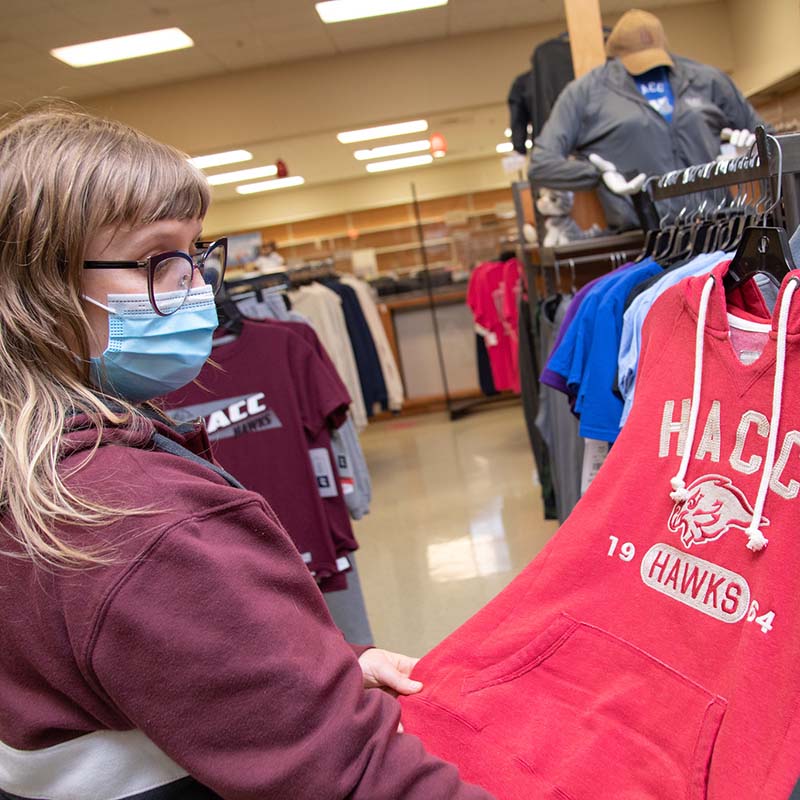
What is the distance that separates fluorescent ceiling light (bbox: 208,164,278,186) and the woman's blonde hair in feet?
34.3

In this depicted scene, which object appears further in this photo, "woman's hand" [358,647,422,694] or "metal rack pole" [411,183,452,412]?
"metal rack pole" [411,183,452,412]

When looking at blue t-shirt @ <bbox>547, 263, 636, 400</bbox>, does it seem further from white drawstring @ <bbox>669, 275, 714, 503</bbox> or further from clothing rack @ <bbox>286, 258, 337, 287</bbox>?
clothing rack @ <bbox>286, 258, 337, 287</bbox>

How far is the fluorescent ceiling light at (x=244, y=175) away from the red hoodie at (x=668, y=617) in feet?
34.2

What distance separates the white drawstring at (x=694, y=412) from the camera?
981 millimetres

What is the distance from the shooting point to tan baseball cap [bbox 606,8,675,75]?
2869 mm

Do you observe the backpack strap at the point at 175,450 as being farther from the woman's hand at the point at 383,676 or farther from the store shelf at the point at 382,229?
the store shelf at the point at 382,229

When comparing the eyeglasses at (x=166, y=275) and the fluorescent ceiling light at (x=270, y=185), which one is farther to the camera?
the fluorescent ceiling light at (x=270, y=185)

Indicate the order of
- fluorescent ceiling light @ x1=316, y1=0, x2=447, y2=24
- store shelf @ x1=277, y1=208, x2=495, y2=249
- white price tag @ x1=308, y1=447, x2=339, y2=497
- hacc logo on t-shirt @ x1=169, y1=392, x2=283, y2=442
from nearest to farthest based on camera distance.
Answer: hacc logo on t-shirt @ x1=169, y1=392, x2=283, y2=442 → white price tag @ x1=308, y1=447, x2=339, y2=497 → fluorescent ceiling light @ x1=316, y1=0, x2=447, y2=24 → store shelf @ x1=277, y1=208, x2=495, y2=249

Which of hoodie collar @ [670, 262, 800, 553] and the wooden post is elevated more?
the wooden post

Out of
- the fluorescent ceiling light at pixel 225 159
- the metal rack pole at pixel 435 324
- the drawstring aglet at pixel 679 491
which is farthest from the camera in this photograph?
the fluorescent ceiling light at pixel 225 159

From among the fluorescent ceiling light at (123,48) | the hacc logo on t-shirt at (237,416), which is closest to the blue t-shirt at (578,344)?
the hacc logo on t-shirt at (237,416)

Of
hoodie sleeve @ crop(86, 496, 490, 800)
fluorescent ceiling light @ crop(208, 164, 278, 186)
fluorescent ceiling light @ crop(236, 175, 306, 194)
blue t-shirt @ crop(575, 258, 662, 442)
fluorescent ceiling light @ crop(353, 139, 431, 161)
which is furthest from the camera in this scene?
fluorescent ceiling light @ crop(236, 175, 306, 194)

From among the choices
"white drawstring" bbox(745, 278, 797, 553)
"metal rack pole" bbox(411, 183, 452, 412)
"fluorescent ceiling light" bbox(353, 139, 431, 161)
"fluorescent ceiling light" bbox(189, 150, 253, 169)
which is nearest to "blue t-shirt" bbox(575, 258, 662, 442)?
"white drawstring" bbox(745, 278, 797, 553)

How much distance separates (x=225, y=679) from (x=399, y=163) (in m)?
12.8
